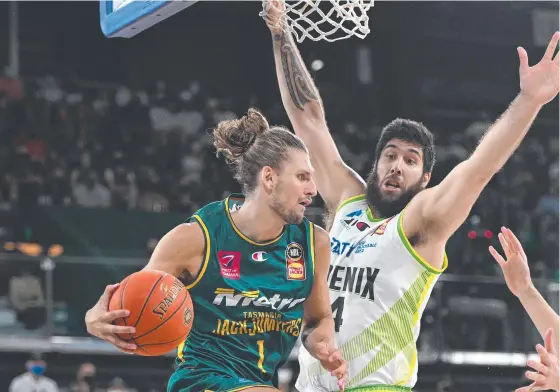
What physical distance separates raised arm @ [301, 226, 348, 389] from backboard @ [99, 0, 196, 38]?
5.10ft

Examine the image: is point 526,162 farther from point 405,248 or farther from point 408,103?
point 405,248

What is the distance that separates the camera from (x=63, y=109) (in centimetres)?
1459

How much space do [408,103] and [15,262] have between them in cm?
920

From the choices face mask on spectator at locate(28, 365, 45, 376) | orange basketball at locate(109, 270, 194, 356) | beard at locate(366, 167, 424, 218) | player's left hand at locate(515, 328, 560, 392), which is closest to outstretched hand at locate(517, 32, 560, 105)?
beard at locate(366, 167, 424, 218)

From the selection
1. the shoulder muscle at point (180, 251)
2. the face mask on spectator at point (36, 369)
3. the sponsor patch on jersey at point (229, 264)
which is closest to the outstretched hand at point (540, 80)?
the sponsor patch on jersey at point (229, 264)

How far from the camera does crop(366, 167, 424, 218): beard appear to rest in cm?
527

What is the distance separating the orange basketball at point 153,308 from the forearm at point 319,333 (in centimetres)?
64

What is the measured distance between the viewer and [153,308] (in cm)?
400

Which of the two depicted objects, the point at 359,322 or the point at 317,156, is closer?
the point at 359,322

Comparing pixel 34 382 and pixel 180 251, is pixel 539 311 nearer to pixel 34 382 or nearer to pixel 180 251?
pixel 180 251

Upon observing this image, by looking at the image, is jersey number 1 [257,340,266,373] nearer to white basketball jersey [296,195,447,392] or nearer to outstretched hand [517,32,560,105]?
white basketball jersey [296,195,447,392]

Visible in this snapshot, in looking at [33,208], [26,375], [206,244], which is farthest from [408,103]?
[206,244]

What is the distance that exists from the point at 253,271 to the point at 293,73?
71.8 inches

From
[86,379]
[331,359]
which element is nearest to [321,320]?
[331,359]
